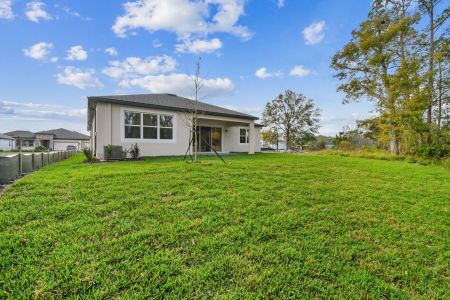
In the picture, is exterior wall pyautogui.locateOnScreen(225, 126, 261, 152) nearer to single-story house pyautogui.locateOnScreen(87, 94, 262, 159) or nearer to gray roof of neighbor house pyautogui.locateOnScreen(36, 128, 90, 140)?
single-story house pyautogui.locateOnScreen(87, 94, 262, 159)

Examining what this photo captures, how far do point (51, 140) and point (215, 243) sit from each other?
156ft

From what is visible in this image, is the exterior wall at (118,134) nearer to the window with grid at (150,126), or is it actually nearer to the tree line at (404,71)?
the window with grid at (150,126)

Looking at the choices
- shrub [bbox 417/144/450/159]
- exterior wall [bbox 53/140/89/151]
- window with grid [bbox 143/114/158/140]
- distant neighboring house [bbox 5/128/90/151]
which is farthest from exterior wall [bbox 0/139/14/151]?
shrub [bbox 417/144/450/159]

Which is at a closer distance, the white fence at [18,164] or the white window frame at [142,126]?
the white fence at [18,164]

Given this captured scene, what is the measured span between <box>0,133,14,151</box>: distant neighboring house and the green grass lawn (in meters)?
45.7

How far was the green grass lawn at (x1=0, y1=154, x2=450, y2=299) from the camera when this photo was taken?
6.48 ft

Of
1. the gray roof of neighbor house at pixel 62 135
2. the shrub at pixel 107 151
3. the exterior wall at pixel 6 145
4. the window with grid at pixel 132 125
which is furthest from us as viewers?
the gray roof of neighbor house at pixel 62 135

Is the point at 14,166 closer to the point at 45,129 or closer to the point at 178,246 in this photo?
the point at 178,246

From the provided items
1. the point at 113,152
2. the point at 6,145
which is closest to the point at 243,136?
the point at 113,152

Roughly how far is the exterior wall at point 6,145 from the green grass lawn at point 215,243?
45.6m

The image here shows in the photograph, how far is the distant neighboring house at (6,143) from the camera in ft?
117

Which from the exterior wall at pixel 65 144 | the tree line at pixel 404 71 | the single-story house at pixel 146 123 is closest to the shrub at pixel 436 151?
the tree line at pixel 404 71

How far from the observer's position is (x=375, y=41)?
1631 cm

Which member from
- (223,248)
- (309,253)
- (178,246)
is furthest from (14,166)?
(309,253)
